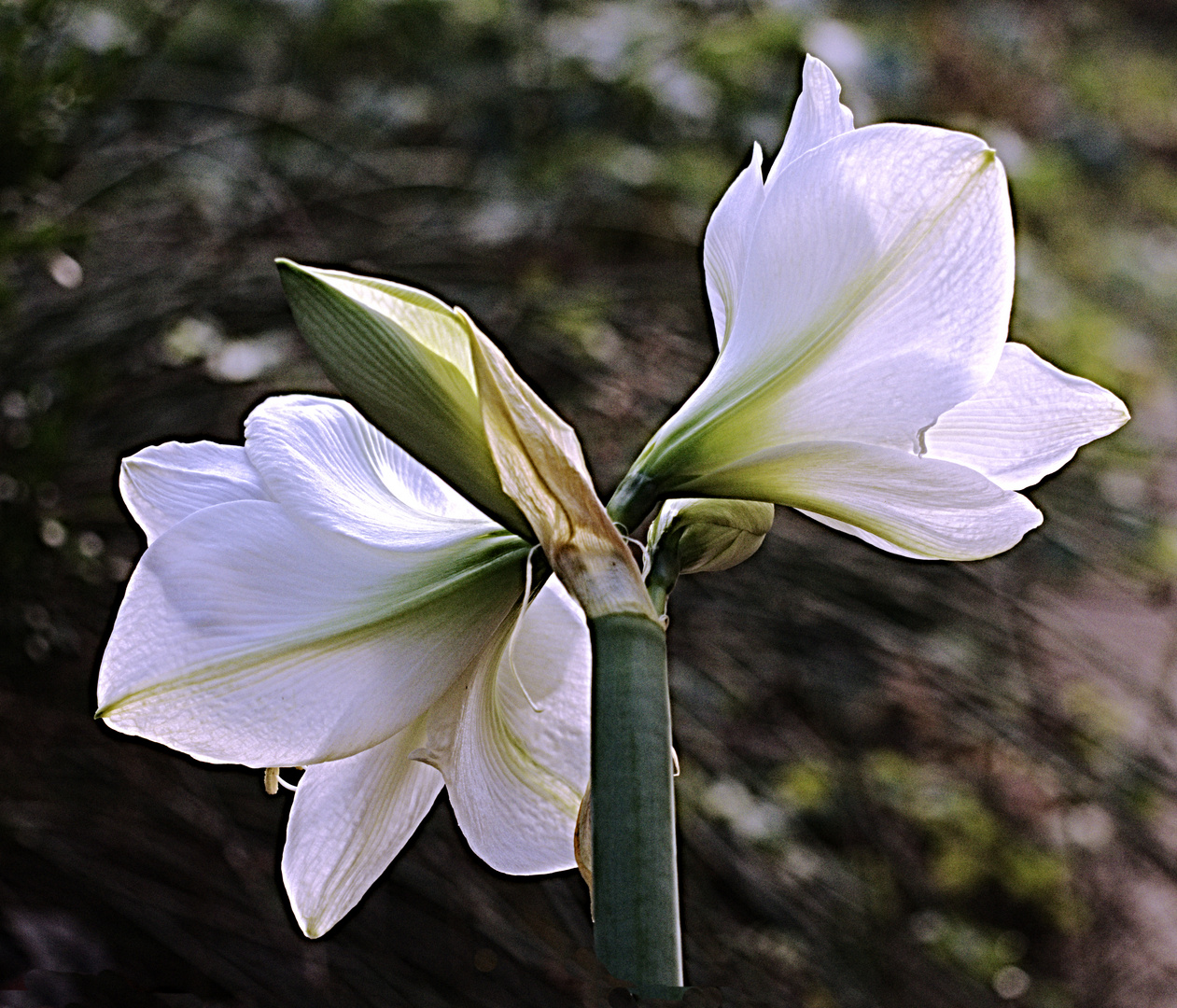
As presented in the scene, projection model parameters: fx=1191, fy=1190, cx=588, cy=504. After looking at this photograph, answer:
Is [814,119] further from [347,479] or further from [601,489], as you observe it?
[601,489]

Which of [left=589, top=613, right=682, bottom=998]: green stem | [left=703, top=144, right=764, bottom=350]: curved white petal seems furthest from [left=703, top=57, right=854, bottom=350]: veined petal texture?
[left=589, top=613, right=682, bottom=998]: green stem

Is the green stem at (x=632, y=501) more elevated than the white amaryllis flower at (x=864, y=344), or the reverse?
the white amaryllis flower at (x=864, y=344)

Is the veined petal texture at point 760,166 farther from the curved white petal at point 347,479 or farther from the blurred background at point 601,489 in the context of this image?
the blurred background at point 601,489

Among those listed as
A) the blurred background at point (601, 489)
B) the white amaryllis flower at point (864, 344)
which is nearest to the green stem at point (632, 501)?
the white amaryllis flower at point (864, 344)

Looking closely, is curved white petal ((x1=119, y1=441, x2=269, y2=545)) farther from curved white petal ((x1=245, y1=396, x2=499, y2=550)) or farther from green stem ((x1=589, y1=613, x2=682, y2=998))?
green stem ((x1=589, y1=613, x2=682, y2=998))

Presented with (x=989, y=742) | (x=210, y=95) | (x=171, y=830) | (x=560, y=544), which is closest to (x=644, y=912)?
→ (x=560, y=544)
